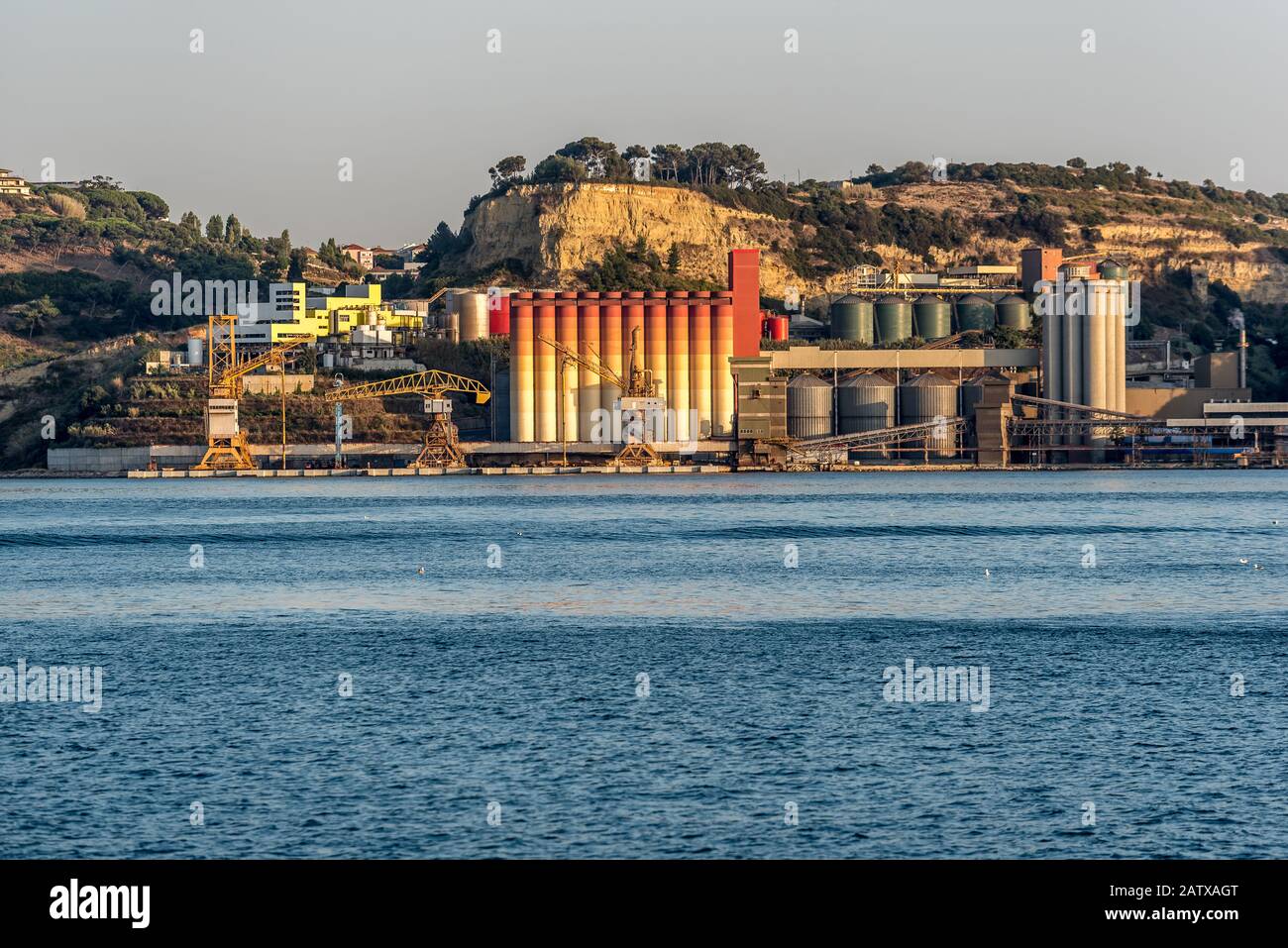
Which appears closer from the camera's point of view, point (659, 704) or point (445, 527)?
point (659, 704)

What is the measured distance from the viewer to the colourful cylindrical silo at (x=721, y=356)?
528ft

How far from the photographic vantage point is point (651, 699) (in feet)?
118

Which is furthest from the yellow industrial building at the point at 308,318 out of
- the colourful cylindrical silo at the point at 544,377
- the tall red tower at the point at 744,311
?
the tall red tower at the point at 744,311

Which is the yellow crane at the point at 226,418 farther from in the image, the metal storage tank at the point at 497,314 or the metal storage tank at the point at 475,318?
the metal storage tank at the point at 497,314

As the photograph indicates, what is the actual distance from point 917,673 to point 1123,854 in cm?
1449

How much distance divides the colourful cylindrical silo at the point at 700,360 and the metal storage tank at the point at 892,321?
1126 inches

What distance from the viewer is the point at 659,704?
35.3 metres

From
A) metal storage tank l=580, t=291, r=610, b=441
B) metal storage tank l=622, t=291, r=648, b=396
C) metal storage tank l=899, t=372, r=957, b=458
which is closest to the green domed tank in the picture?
metal storage tank l=899, t=372, r=957, b=458

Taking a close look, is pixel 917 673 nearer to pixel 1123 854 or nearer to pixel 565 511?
pixel 1123 854

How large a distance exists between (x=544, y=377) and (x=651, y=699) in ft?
401

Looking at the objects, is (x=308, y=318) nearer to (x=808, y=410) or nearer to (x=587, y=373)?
(x=587, y=373)

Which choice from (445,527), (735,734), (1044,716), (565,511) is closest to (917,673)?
(1044,716)

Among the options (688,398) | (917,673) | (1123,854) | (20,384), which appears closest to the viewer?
(1123,854)

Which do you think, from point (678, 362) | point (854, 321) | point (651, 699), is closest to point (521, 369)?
point (678, 362)
